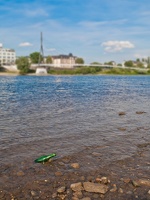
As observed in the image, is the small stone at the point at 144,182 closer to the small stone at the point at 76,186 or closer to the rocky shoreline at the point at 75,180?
the rocky shoreline at the point at 75,180

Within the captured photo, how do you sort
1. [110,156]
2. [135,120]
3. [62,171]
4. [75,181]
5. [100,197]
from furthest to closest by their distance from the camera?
[135,120] → [110,156] → [62,171] → [75,181] → [100,197]

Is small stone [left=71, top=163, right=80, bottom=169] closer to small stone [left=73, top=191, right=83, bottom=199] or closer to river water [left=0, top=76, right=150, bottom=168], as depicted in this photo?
river water [left=0, top=76, right=150, bottom=168]

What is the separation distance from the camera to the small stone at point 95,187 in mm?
7871

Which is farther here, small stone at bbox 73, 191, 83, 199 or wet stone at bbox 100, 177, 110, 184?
wet stone at bbox 100, 177, 110, 184

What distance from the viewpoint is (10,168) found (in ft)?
31.2

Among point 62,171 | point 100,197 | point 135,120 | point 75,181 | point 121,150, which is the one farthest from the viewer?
point 135,120

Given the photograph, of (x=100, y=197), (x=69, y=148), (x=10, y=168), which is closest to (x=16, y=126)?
(x=69, y=148)

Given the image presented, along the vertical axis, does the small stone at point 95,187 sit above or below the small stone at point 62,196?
above

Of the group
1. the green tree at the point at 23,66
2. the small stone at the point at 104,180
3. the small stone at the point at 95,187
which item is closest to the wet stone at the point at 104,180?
the small stone at the point at 104,180

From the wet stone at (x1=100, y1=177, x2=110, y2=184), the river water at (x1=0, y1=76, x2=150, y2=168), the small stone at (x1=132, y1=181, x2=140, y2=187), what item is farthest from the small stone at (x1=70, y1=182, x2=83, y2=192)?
the river water at (x1=0, y1=76, x2=150, y2=168)

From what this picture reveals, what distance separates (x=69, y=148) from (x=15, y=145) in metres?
2.52

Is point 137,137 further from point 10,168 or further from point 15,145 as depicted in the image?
point 10,168

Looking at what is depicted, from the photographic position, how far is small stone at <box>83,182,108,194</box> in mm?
7871

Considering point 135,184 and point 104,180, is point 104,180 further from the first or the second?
point 135,184
